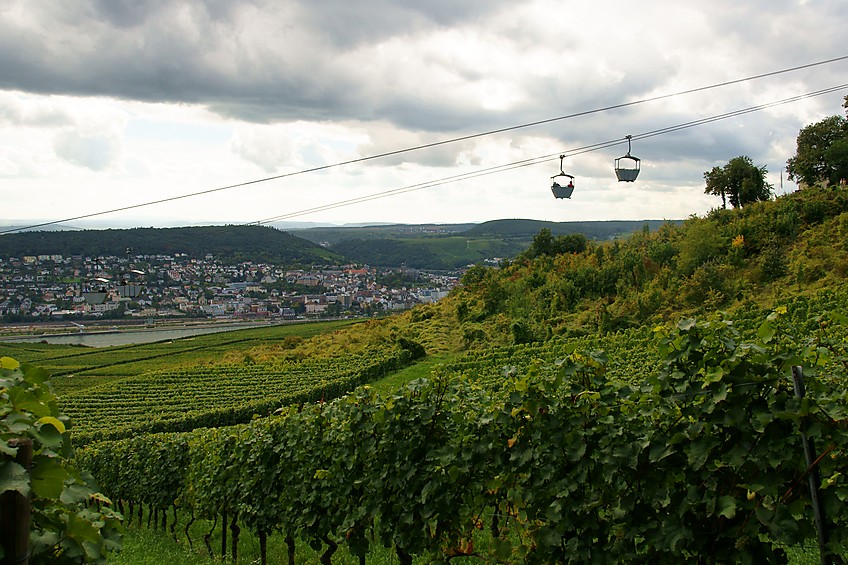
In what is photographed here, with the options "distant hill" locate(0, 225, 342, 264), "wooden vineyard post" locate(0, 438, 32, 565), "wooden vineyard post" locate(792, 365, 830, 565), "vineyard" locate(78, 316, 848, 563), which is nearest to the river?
"distant hill" locate(0, 225, 342, 264)

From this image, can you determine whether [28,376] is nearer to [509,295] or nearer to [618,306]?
[618,306]

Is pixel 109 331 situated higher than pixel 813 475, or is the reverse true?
pixel 813 475

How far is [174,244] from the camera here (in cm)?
8931

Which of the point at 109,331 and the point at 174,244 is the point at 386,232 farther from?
the point at 109,331

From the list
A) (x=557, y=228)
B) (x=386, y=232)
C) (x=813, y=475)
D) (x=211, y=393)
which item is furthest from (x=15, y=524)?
(x=386, y=232)

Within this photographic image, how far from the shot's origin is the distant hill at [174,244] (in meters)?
73.9

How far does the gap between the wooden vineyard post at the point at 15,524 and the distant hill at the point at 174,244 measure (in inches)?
1984

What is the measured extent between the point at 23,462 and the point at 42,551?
17.8 inches

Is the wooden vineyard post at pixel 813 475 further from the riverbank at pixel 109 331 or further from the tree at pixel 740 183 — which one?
the riverbank at pixel 109 331

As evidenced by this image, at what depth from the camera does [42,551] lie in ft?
7.96

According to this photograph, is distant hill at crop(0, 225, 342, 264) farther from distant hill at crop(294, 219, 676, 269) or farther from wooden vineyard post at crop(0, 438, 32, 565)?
wooden vineyard post at crop(0, 438, 32, 565)

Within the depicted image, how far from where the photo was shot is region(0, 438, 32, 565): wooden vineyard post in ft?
7.15

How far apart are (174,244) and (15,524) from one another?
93839 millimetres

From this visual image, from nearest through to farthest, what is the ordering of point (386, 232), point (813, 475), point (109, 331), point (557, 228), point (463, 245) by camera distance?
point (813, 475), point (109, 331), point (557, 228), point (463, 245), point (386, 232)
